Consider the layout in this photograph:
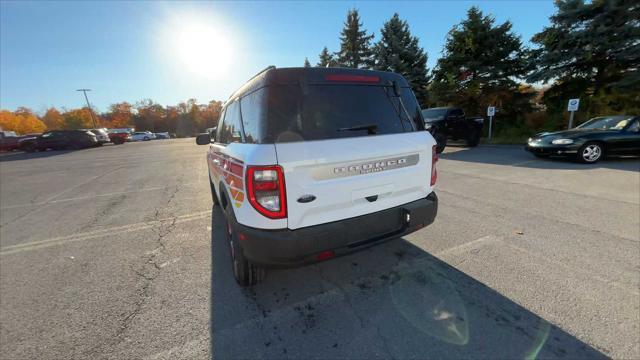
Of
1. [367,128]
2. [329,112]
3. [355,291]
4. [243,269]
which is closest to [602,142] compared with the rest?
[367,128]

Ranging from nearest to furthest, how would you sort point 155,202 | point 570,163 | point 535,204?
point 535,204, point 155,202, point 570,163

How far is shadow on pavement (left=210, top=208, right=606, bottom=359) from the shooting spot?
1782 millimetres

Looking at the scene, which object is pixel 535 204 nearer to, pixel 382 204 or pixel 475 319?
pixel 475 319

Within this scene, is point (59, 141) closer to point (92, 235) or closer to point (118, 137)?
point (118, 137)

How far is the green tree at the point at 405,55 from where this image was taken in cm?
2119

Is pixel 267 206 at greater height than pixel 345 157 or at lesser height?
lesser

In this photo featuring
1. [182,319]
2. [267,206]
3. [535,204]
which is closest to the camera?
[267,206]

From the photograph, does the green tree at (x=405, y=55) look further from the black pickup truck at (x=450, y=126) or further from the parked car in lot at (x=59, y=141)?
the parked car in lot at (x=59, y=141)

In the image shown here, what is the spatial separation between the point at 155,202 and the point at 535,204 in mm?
7642

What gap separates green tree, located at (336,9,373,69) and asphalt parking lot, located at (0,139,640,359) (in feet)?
106

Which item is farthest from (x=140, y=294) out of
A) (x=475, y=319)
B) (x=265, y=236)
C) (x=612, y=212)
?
(x=612, y=212)

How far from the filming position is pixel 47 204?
6000 mm

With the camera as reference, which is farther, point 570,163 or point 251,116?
point 570,163

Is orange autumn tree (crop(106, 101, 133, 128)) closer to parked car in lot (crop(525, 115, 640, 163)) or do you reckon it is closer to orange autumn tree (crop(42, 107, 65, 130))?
orange autumn tree (crop(42, 107, 65, 130))
